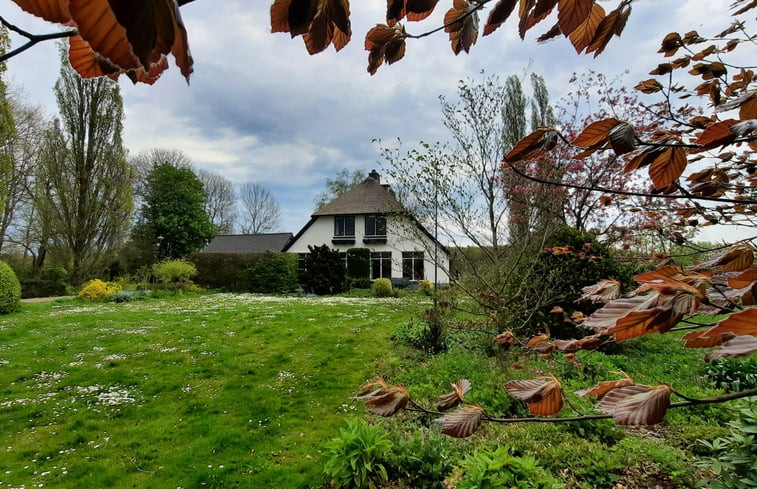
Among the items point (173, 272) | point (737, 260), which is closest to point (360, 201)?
point (173, 272)

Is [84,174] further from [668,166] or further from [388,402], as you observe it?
[668,166]

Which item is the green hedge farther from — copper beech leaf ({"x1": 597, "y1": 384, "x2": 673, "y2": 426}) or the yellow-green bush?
copper beech leaf ({"x1": 597, "y1": 384, "x2": 673, "y2": 426})

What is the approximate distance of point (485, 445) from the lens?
3025mm

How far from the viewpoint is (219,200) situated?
35.0 m

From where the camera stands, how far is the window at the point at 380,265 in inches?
847

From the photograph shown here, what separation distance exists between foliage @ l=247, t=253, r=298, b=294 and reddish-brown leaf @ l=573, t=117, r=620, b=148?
18.9m

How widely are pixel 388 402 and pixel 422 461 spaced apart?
2.26 m

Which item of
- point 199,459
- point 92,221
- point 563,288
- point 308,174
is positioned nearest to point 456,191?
point 563,288

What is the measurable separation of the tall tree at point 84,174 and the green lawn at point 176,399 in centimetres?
1001

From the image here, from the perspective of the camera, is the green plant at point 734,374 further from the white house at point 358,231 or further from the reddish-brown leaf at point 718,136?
the white house at point 358,231

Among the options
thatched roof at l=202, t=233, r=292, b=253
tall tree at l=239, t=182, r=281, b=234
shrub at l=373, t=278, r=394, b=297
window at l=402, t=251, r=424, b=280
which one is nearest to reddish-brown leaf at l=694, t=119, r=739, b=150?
window at l=402, t=251, r=424, b=280

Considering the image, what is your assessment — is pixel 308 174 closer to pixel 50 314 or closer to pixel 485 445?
pixel 50 314

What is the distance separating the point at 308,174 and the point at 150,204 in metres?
13.0

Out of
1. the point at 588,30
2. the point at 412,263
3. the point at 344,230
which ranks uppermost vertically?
the point at 344,230
